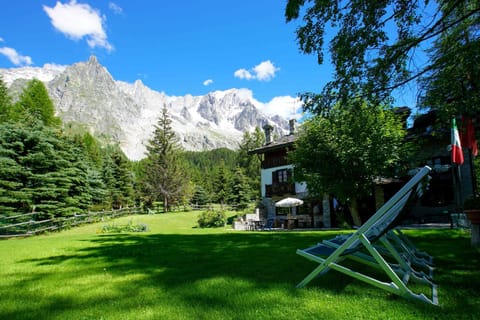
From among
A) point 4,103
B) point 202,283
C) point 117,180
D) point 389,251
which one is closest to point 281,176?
point 202,283

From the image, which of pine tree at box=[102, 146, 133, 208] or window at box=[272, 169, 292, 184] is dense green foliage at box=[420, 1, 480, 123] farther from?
pine tree at box=[102, 146, 133, 208]

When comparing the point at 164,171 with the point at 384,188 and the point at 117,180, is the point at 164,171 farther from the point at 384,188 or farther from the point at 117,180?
the point at 384,188

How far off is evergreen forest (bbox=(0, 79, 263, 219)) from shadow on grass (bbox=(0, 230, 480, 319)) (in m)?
17.4

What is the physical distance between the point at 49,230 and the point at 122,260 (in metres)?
18.1

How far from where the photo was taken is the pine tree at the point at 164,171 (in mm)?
41188

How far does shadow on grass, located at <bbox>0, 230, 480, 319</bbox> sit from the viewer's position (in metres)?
2.80

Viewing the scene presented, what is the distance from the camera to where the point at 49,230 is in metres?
19.6

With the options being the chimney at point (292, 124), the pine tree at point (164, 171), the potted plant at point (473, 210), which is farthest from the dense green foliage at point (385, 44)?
the pine tree at point (164, 171)

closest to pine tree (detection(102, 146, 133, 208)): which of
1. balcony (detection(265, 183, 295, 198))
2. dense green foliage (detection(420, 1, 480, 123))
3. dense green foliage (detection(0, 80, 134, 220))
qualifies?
dense green foliage (detection(0, 80, 134, 220))

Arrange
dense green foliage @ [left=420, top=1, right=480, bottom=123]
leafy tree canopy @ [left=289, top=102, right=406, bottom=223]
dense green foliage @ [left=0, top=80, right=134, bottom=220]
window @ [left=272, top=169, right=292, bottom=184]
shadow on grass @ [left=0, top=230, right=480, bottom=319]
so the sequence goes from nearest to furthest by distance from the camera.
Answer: shadow on grass @ [left=0, top=230, right=480, bottom=319]
dense green foliage @ [left=420, top=1, right=480, bottom=123]
leafy tree canopy @ [left=289, top=102, right=406, bottom=223]
dense green foliage @ [left=0, top=80, right=134, bottom=220]
window @ [left=272, top=169, right=292, bottom=184]

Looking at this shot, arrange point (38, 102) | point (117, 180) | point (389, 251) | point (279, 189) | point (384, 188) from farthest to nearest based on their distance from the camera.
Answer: point (117, 180) → point (38, 102) → point (279, 189) → point (384, 188) → point (389, 251)

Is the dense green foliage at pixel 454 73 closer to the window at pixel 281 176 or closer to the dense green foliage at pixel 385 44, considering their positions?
the dense green foliage at pixel 385 44

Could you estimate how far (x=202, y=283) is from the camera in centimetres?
354

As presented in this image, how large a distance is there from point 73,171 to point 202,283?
871 inches
